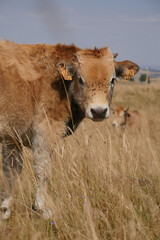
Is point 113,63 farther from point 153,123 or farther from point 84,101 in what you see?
point 153,123

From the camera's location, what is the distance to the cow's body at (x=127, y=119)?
11.5m

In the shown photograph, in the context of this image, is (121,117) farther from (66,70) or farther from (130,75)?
(66,70)

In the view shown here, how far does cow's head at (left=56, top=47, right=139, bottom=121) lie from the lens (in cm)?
342

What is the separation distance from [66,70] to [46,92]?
380 mm

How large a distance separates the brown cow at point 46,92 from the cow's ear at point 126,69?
33 centimetres

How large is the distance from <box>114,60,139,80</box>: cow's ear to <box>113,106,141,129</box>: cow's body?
7274 mm

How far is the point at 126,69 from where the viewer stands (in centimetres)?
423

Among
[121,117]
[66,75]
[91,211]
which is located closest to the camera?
[91,211]

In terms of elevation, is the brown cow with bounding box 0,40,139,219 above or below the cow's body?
above

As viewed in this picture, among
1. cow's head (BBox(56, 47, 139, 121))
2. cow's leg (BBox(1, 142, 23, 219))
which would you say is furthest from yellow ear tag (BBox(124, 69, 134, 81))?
cow's leg (BBox(1, 142, 23, 219))

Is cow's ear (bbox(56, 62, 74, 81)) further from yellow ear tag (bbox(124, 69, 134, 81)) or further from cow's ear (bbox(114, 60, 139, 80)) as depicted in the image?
yellow ear tag (bbox(124, 69, 134, 81))

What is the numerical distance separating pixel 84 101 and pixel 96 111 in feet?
1.08

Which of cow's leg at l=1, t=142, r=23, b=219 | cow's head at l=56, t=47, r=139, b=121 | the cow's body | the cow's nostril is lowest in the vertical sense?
the cow's body

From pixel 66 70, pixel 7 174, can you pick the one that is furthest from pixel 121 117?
pixel 66 70
